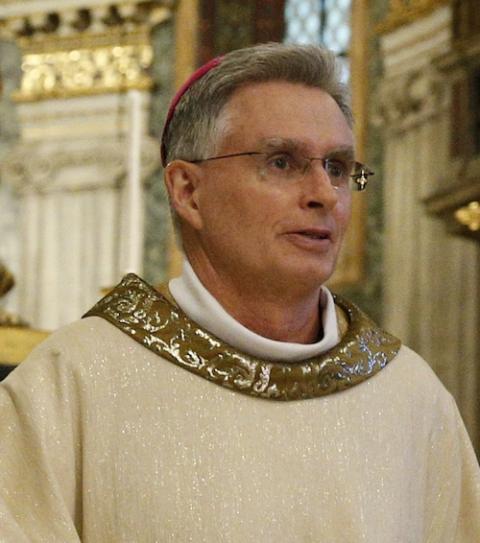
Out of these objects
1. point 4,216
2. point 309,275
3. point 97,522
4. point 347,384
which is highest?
point 309,275

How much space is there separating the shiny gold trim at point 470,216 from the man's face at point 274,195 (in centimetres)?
434

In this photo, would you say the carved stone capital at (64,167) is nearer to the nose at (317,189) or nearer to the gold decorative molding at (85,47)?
the gold decorative molding at (85,47)

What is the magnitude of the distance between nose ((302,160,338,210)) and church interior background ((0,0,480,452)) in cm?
570

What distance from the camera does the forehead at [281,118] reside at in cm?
238

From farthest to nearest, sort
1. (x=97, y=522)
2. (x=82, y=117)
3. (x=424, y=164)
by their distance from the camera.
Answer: (x=82, y=117)
(x=424, y=164)
(x=97, y=522)

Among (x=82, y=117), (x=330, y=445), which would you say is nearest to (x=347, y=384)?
(x=330, y=445)

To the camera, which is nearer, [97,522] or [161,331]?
[97,522]

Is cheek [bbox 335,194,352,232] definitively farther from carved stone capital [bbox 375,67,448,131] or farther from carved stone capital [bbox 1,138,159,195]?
carved stone capital [bbox 1,138,159,195]

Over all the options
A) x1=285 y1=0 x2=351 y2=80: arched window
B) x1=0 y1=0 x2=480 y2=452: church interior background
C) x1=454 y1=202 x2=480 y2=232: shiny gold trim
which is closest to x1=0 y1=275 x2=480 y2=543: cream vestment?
x1=454 y1=202 x2=480 y2=232: shiny gold trim

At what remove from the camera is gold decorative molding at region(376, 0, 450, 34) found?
8.22 m

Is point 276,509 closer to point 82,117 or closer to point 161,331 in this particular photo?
point 161,331

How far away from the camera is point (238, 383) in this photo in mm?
2373

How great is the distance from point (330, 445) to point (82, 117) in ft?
24.4

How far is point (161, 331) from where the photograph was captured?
95.3 inches
